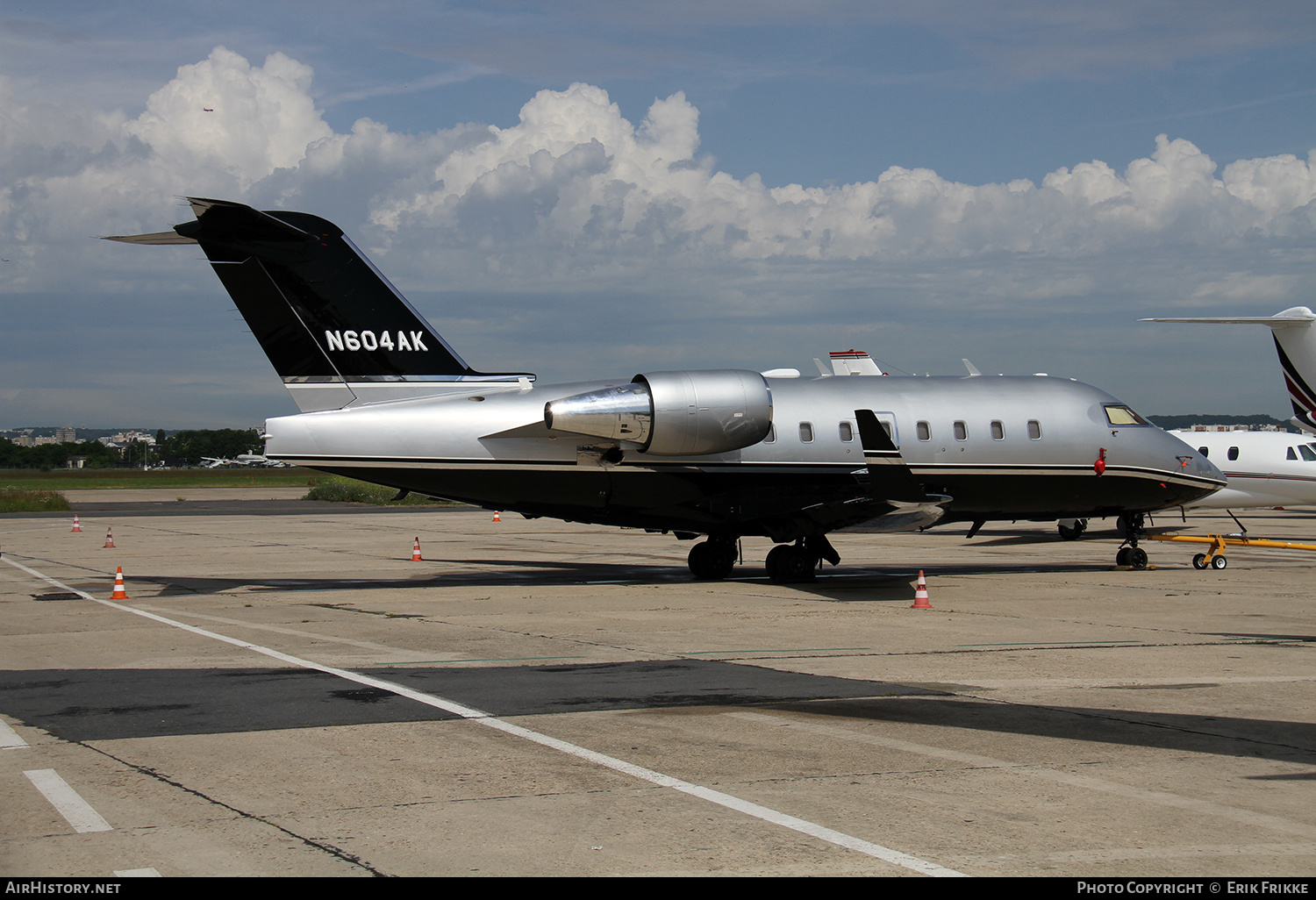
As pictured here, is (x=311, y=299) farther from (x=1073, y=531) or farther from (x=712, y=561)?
(x=1073, y=531)

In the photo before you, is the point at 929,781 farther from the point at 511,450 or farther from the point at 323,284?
the point at 323,284

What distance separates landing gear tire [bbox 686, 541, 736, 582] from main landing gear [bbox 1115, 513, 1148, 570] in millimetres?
7855

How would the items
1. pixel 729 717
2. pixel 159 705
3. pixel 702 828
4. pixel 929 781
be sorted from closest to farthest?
pixel 702 828, pixel 929 781, pixel 729 717, pixel 159 705

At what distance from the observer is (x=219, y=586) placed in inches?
814

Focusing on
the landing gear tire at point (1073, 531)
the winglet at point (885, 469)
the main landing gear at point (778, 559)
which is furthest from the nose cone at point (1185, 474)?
the landing gear tire at point (1073, 531)

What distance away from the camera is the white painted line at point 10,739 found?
8281mm

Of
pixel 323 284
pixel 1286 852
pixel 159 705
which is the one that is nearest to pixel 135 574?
pixel 323 284

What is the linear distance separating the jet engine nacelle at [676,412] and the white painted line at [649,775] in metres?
7.07

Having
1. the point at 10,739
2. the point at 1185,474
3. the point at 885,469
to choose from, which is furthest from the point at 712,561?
the point at 10,739

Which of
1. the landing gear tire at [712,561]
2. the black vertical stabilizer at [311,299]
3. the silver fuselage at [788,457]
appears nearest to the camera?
the black vertical stabilizer at [311,299]

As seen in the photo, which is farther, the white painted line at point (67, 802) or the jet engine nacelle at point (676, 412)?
the jet engine nacelle at point (676, 412)

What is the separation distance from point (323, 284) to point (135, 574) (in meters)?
8.54

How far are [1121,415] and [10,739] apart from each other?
19.6 metres

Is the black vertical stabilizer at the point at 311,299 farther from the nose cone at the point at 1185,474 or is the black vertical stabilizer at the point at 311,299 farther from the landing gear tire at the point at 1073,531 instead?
the landing gear tire at the point at 1073,531
